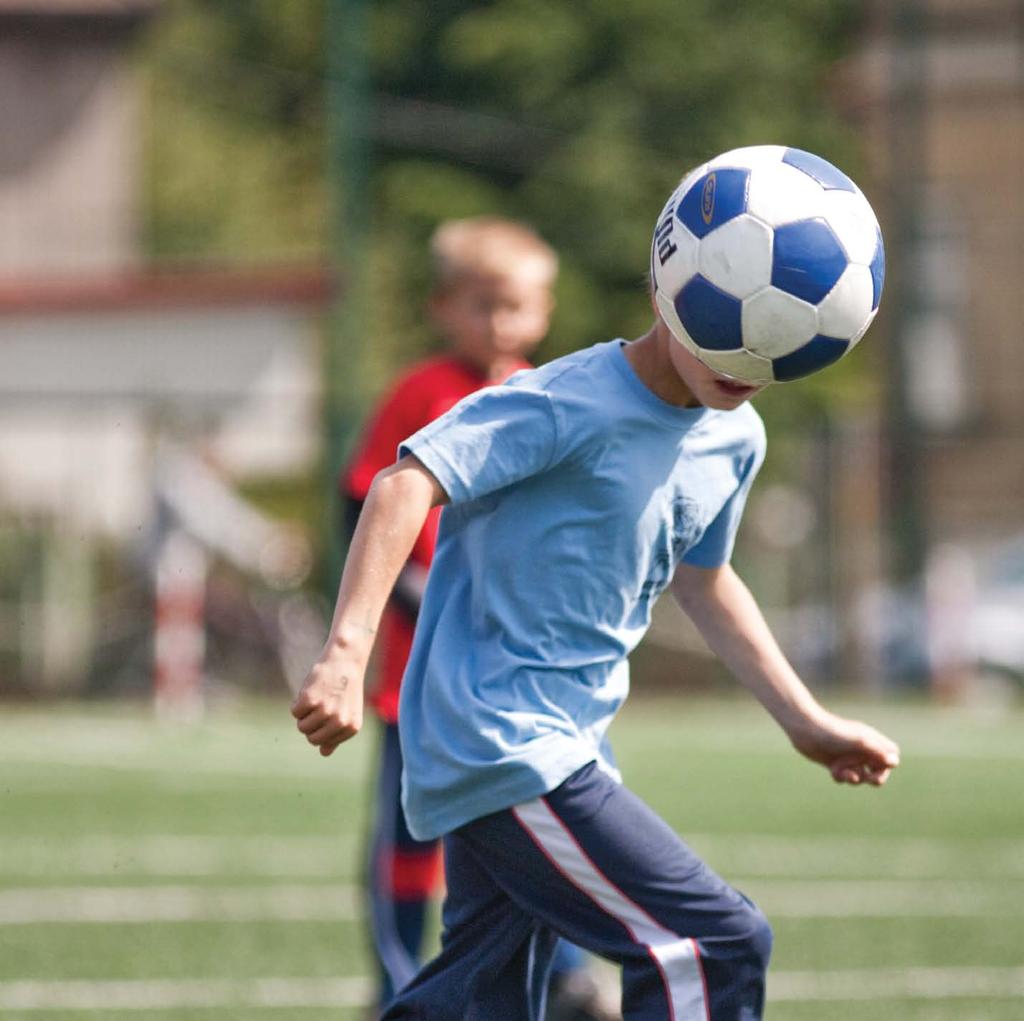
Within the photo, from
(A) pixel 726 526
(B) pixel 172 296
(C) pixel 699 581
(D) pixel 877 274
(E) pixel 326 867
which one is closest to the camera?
(D) pixel 877 274

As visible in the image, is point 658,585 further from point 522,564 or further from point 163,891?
point 163,891

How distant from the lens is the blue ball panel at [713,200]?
3457 millimetres

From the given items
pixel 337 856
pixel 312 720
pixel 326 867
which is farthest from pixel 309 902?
pixel 312 720

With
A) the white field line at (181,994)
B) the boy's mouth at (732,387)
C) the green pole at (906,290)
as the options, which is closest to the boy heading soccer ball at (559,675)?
the boy's mouth at (732,387)

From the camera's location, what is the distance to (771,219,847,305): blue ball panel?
3432mm

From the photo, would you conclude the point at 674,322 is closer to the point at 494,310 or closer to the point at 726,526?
Result: the point at 726,526

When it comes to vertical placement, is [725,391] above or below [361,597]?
above

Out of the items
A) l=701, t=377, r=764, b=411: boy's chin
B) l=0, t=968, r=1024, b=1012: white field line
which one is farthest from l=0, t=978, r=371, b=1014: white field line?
l=701, t=377, r=764, b=411: boy's chin

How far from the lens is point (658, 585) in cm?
379

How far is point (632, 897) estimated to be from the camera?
3.54 m

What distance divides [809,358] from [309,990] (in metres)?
2.93

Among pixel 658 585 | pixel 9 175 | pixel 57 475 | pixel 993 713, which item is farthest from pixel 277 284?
pixel 658 585

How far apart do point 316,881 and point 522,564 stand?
4.47 metres

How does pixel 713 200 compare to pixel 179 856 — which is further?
pixel 179 856
